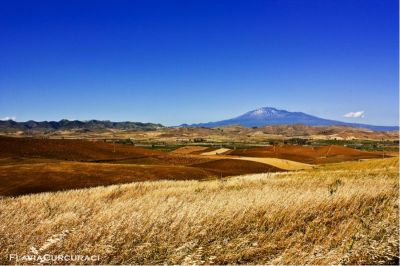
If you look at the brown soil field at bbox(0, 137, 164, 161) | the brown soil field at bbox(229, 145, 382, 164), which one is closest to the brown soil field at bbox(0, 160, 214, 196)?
the brown soil field at bbox(0, 137, 164, 161)

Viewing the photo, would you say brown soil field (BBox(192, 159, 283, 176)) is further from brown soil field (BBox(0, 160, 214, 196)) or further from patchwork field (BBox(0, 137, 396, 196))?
brown soil field (BBox(0, 160, 214, 196))

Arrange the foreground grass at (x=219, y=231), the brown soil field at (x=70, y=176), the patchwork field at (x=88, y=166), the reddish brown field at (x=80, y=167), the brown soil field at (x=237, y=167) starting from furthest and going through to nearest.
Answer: the brown soil field at (x=237, y=167)
the patchwork field at (x=88, y=166)
the reddish brown field at (x=80, y=167)
the brown soil field at (x=70, y=176)
the foreground grass at (x=219, y=231)

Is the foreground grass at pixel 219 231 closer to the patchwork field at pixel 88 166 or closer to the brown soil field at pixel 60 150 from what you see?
the patchwork field at pixel 88 166

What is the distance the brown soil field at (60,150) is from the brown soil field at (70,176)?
18152 millimetres

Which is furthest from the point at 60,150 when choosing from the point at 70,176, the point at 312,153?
the point at 312,153

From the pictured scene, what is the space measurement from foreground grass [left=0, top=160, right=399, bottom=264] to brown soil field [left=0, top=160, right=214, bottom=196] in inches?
1002

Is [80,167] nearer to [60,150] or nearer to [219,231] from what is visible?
[60,150]

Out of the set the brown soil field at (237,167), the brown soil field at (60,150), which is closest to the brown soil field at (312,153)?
the brown soil field at (237,167)

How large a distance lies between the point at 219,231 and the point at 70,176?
36.0 meters

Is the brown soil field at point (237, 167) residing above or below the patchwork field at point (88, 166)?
below

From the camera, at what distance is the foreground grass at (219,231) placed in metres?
7.76

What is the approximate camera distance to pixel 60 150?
2749 inches

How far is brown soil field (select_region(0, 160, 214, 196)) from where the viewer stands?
117ft

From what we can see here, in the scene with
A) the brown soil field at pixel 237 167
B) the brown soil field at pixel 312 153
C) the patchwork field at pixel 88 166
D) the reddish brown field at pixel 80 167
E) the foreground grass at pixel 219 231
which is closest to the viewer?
the foreground grass at pixel 219 231
